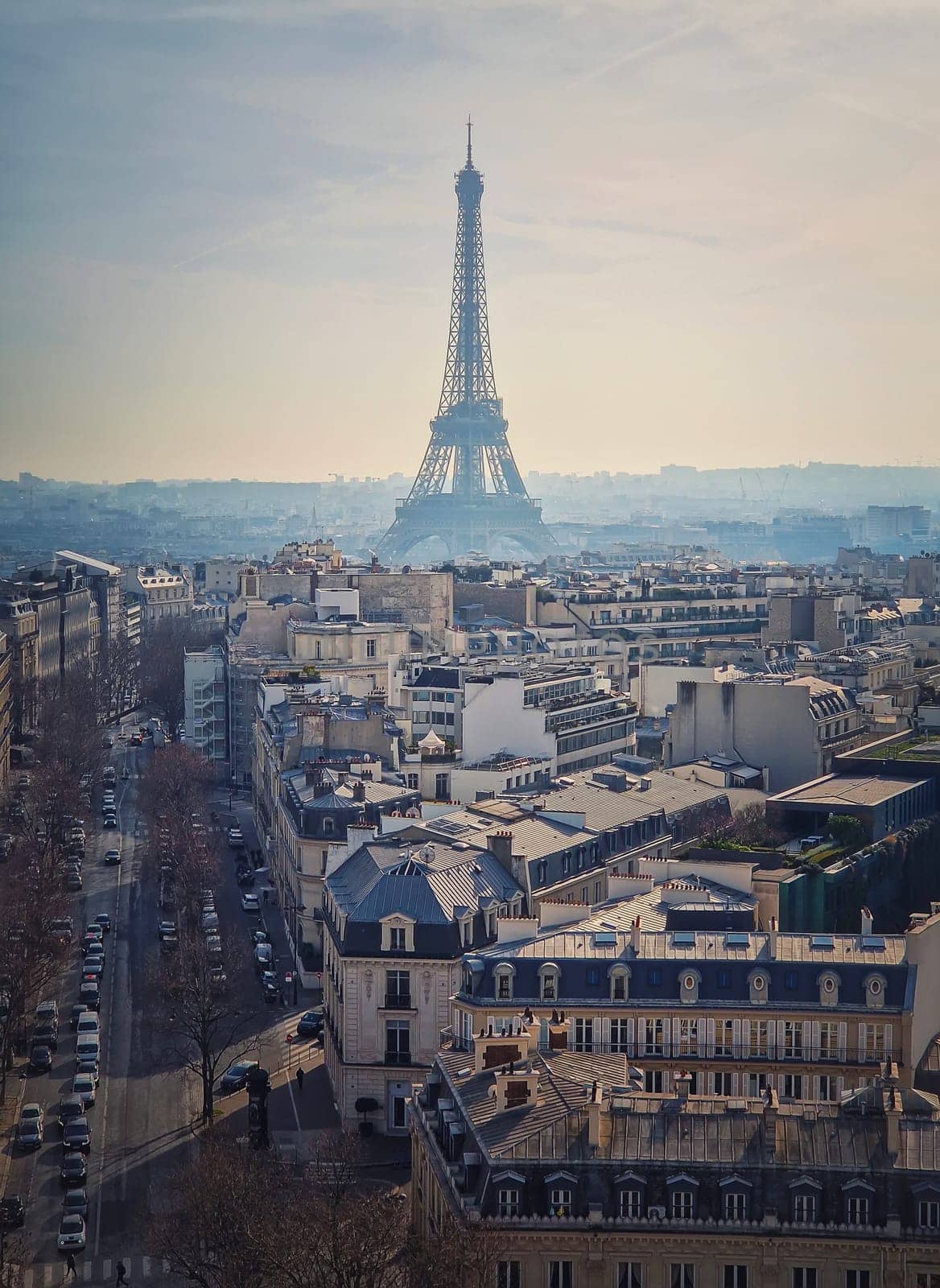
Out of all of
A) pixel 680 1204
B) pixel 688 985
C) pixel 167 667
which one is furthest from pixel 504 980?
pixel 167 667

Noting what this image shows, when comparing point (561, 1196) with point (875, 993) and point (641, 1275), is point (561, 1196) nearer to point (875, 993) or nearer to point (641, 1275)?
point (641, 1275)

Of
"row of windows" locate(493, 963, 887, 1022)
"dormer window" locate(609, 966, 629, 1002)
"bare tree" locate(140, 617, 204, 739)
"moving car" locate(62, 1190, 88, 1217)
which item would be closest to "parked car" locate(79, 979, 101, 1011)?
"moving car" locate(62, 1190, 88, 1217)

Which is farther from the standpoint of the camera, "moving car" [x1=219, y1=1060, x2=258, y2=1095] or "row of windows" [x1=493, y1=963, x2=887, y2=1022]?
"moving car" [x1=219, y1=1060, x2=258, y2=1095]

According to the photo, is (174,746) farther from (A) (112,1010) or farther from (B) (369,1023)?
(B) (369,1023)

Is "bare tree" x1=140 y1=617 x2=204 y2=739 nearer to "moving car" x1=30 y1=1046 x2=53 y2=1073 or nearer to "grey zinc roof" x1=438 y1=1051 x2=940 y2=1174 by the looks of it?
"moving car" x1=30 y1=1046 x2=53 y2=1073

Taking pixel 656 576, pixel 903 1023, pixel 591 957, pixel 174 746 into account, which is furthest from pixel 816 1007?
pixel 656 576

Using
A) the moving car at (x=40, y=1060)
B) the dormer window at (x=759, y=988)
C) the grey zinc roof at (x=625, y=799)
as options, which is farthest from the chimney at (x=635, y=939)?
the moving car at (x=40, y=1060)

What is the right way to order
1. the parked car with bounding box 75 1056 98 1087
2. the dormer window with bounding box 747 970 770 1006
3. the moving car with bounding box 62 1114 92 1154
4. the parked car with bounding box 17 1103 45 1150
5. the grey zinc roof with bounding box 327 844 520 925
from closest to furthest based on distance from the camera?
the dormer window with bounding box 747 970 770 1006 → the moving car with bounding box 62 1114 92 1154 → the parked car with bounding box 17 1103 45 1150 → the grey zinc roof with bounding box 327 844 520 925 → the parked car with bounding box 75 1056 98 1087
